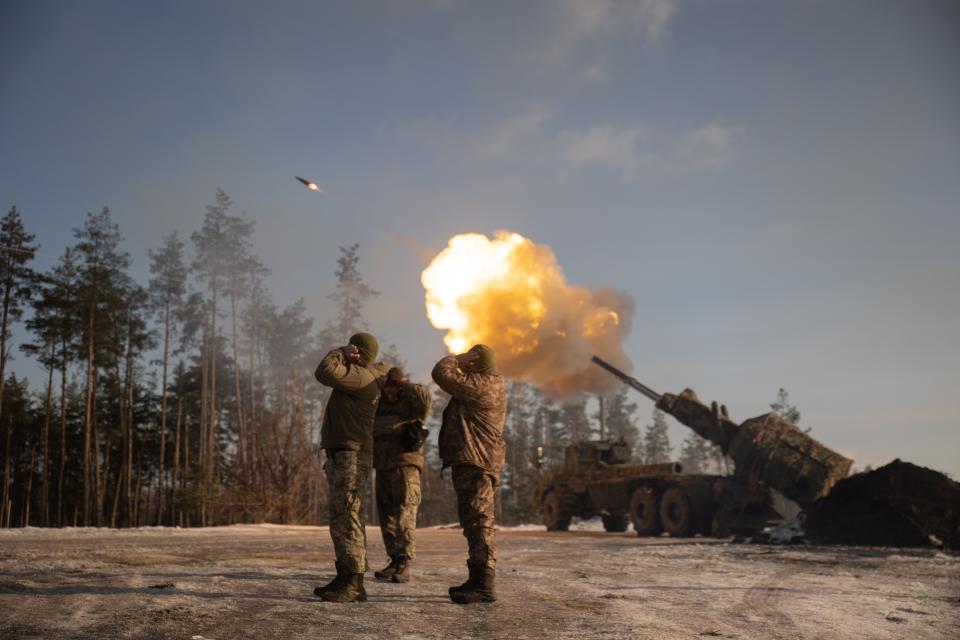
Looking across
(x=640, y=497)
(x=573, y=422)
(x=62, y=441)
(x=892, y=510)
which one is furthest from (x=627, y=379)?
(x=573, y=422)

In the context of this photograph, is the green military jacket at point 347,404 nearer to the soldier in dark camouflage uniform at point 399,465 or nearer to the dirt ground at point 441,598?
the soldier in dark camouflage uniform at point 399,465

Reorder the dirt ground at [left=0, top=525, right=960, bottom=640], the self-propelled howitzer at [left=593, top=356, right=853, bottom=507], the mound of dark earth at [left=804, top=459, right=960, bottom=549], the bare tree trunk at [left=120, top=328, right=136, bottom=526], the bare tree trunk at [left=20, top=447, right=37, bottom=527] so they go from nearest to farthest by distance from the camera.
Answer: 1. the dirt ground at [left=0, top=525, right=960, bottom=640]
2. the mound of dark earth at [left=804, top=459, right=960, bottom=549]
3. the self-propelled howitzer at [left=593, top=356, right=853, bottom=507]
4. the bare tree trunk at [left=20, top=447, right=37, bottom=527]
5. the bare tree trunk at [left=120, top=328, right=136, bottom=526]

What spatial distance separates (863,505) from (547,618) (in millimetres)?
14018

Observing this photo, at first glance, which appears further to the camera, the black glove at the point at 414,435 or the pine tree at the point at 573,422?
the pine tree at the point at 573,422

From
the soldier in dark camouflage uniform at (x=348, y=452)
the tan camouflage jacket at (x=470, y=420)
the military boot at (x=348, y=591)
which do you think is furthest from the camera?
the tan camouflage jacket at (x=470, y=420)

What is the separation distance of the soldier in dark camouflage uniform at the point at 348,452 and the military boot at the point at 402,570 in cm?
117

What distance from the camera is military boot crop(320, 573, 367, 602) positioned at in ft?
17.9

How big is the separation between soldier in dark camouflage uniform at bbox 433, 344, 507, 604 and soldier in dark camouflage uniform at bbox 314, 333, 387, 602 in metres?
0.63

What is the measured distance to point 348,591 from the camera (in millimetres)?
5492

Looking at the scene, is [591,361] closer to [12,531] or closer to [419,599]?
[12,531]

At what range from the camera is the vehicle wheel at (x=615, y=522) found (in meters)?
24.5

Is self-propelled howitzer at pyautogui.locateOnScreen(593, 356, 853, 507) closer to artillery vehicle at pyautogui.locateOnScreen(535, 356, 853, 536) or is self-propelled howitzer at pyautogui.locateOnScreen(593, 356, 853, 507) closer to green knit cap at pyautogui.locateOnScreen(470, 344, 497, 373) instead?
artillery vehicle at pyautogui.locateOnScreen(535, 356, 853, 536)

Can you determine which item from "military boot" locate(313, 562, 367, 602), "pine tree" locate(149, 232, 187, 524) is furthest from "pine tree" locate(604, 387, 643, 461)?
"military boot" locate(313, 562, 367, 602)

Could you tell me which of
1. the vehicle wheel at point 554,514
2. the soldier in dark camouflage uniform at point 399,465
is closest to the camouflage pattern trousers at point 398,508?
the soldier in dark camouflage uniform at point 399,465
